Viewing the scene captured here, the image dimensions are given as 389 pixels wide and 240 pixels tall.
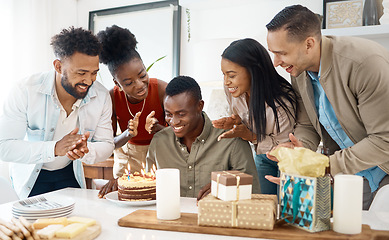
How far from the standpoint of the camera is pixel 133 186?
1598 mm

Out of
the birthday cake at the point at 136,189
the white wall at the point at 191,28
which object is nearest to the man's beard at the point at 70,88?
the birthday cake at the point at 136,189

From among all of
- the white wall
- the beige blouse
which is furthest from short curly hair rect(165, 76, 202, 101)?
the white wall

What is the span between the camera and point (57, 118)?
2115mm

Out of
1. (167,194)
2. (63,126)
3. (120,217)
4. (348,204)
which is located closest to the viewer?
(348,204)

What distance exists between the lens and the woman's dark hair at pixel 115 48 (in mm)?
2322

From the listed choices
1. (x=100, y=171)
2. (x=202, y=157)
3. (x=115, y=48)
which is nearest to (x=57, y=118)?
(x=115, y=48)

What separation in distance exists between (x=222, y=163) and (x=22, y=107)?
1146mm

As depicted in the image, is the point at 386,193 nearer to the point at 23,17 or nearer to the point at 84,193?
the point at 84,193

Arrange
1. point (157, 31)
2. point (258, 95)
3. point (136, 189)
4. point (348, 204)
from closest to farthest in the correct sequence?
point (348, 204) → point (136, 189) → point (258, 95) → point (157, 31)

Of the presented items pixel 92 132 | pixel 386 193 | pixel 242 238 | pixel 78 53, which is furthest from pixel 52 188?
pixel 386 193

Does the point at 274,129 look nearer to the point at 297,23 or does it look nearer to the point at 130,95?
the point at 297,23

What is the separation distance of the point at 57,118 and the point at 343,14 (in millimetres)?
2247

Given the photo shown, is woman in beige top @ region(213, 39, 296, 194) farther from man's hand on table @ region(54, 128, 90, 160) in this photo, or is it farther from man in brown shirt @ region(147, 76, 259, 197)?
man's hand on table @ region(54, 128, 90, 160)

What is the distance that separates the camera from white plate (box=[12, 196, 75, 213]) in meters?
1.36
